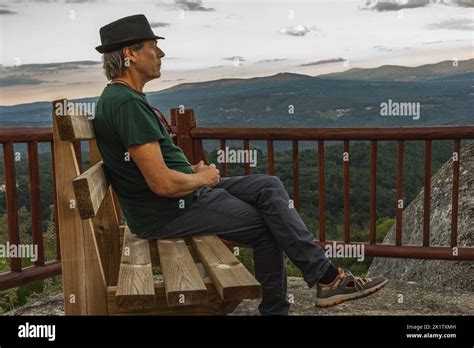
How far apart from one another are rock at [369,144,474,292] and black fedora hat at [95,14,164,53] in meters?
2.81

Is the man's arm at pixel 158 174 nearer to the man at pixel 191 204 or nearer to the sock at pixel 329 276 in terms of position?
the man at pixel 191 204

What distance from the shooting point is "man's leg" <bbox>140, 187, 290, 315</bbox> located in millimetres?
2711

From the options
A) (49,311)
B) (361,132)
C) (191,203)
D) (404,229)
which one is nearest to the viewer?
(191,203)

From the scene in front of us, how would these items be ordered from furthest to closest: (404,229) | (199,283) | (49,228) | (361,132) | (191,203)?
(404,229), (49,228), (361,132), (191,203), (199,283)

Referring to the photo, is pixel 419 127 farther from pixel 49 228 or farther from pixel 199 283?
pixel 49 228

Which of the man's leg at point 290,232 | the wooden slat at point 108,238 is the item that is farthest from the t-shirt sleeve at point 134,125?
the wooden slat at point 108,238

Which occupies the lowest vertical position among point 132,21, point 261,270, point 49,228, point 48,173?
point 49,228

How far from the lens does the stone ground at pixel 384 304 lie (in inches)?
151

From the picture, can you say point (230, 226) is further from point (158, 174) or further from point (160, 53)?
point (160, 53)

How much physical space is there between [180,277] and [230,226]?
527mm

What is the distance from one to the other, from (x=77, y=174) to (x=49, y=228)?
3.58 m
